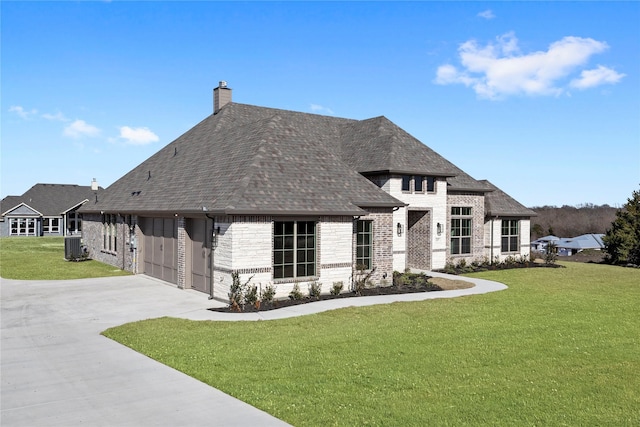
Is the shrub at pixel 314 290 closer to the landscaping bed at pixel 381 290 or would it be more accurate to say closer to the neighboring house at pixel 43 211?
the landscaping bed at pixel 381 290

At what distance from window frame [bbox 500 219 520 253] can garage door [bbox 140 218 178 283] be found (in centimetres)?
1894

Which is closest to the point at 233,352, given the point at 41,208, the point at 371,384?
the point at 371,384

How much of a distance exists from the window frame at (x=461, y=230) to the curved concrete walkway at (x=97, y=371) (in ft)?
37.6

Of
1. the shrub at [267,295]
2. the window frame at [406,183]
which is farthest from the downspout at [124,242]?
the window frame at [406,183]

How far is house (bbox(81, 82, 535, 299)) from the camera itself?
1634cm

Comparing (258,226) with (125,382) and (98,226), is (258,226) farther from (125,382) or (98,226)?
(98,226)

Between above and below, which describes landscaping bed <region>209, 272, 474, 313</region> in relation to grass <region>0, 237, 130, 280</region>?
below

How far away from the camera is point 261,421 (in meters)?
6.78

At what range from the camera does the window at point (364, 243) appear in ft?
63.7

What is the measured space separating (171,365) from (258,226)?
23.1ft

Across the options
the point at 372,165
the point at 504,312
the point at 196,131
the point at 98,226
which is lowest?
the point at 504,312

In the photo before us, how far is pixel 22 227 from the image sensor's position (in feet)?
194

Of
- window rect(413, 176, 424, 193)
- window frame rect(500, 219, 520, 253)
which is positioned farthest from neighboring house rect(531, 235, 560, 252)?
window rect(413, 176, 424, 193)

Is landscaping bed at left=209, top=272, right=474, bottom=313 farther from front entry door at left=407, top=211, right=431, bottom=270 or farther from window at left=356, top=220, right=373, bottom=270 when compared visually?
front entry door at left=407, top=211, right=431, bottom=270
